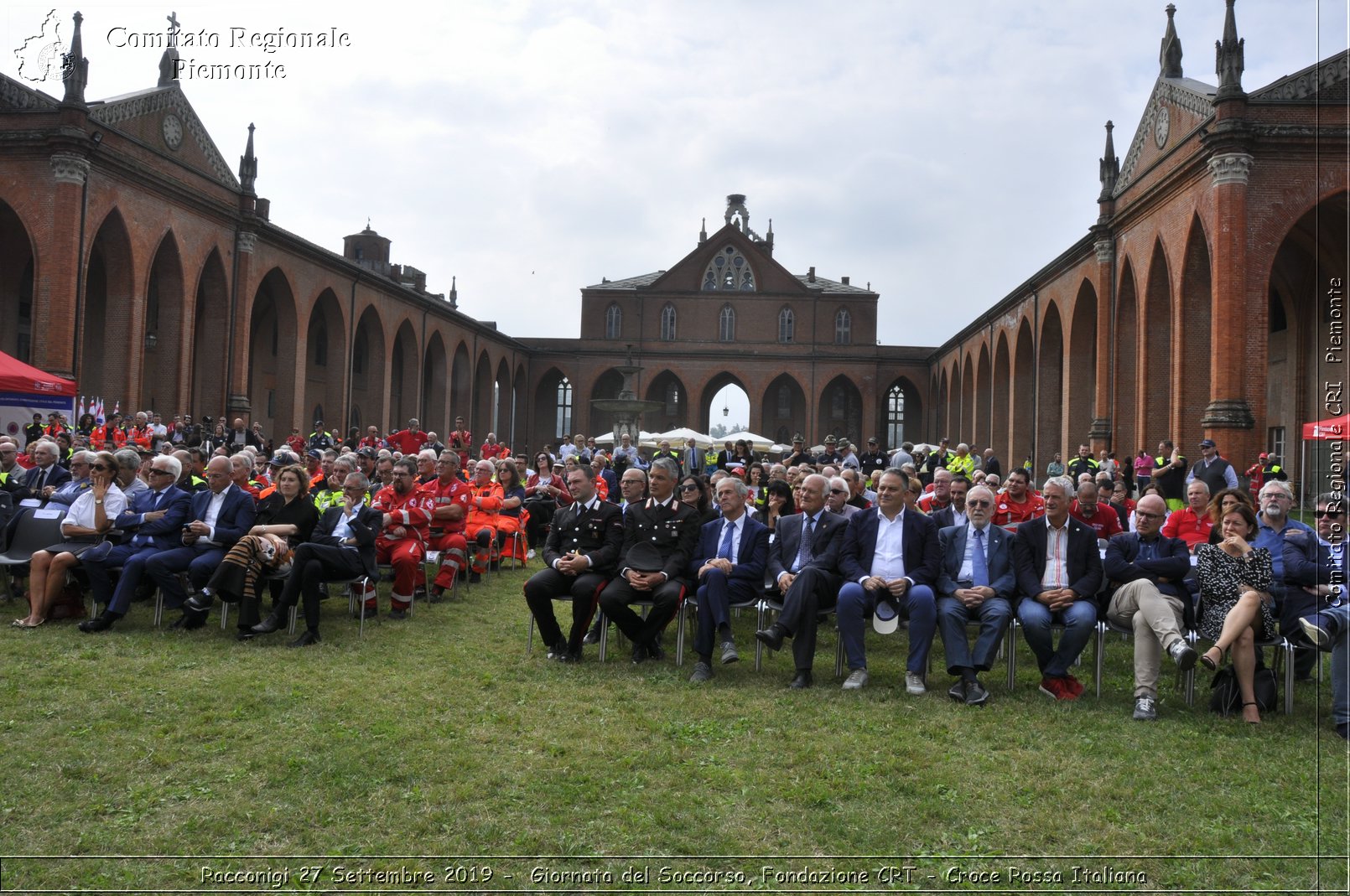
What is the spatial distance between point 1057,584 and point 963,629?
825 millimetres

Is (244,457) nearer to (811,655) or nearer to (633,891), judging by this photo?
(811,655)

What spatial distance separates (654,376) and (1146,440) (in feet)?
96.2

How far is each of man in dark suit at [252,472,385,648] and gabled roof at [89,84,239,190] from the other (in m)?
17.7

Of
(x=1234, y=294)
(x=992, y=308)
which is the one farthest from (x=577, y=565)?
(x=992, y=308)

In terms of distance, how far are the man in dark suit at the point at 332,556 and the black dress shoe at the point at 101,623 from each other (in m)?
1.12

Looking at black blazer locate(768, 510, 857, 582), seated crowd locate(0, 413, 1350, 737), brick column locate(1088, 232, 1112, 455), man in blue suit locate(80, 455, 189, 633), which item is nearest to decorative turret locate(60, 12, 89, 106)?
seated crowd locate(0, 413, 1350, 737)

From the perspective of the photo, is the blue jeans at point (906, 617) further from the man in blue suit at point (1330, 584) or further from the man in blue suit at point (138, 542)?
the man in blue suit at point (138, 542)

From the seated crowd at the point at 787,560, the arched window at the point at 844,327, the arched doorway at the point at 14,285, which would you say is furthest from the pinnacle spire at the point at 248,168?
the arched window at the point at 844,327

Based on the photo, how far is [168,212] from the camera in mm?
22672

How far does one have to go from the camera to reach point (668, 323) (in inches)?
1978

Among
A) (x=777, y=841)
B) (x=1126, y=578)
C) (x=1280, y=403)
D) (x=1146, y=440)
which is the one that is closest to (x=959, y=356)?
(x=1280, y=403)

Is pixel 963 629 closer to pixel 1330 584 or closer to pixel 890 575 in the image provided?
pixel 890 575

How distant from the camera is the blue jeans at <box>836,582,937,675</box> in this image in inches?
245

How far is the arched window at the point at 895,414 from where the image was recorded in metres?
49.2
